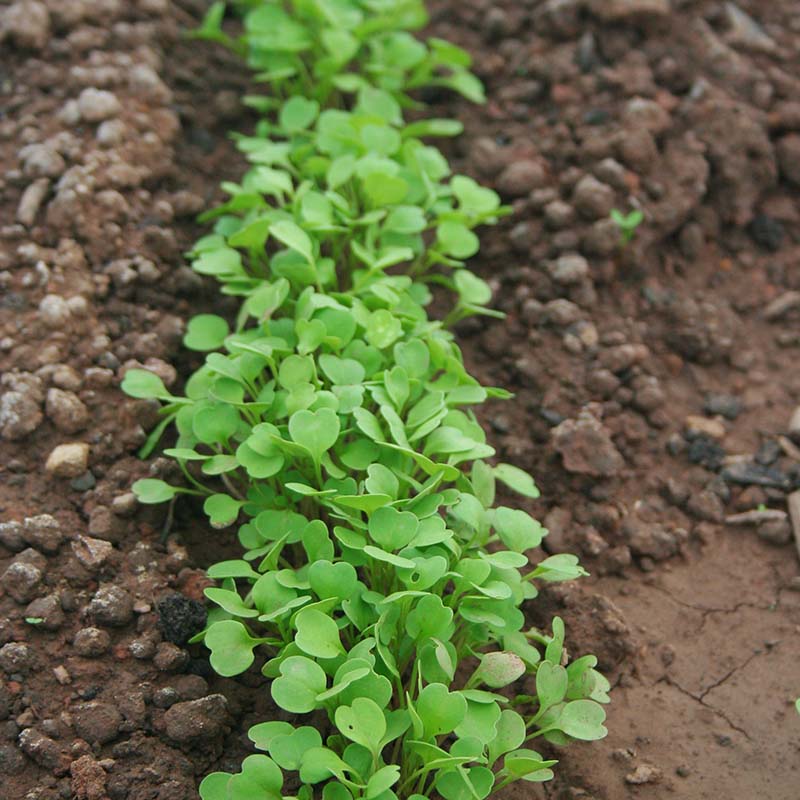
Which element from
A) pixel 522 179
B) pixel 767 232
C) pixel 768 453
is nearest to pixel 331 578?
pixel 768 453

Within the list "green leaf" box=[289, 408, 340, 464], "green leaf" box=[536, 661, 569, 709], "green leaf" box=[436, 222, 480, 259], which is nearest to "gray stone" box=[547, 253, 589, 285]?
"green leaf" box=[436, 222, 480, 259]

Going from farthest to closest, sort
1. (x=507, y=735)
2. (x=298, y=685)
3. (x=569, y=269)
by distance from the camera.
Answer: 1. (x=569, y=269)
2. (x=507, y=735)
3. (x=298, y=685)

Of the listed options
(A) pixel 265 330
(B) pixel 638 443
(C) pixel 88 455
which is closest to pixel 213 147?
(A) pixel 265 330

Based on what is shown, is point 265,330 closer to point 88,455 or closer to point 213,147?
point 88,455

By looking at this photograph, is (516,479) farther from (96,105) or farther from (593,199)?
(96,105)

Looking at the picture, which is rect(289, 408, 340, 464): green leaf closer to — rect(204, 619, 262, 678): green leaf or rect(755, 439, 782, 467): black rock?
rect(204, 619, 262, 678): green leaf

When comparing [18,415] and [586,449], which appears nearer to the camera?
[18,415]

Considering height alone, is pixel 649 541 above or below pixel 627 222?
below
